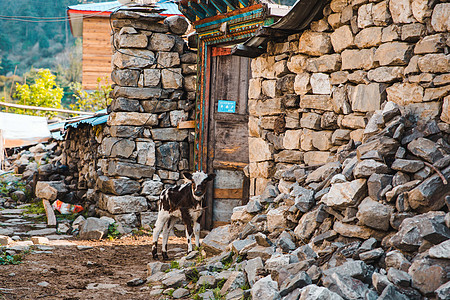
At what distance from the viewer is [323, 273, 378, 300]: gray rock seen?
3.27m

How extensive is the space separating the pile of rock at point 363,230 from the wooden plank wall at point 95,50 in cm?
1527

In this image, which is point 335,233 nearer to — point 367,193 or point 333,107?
point 367,193

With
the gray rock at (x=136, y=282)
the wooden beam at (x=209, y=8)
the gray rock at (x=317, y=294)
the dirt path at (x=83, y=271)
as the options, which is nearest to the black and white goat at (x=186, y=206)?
the dirt path at (x=83, y=271)

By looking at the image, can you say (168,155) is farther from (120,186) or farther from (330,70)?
(330,70)

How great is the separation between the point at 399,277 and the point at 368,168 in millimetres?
1017

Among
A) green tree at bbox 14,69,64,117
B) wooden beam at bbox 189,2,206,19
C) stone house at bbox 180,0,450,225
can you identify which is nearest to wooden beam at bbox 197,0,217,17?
wooden beam at bbox 189,2,206,19

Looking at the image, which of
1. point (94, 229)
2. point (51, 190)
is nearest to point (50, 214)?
point (51, 190)

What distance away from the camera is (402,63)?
171 inches

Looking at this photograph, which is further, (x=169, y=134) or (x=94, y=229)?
(x=169, y=134)

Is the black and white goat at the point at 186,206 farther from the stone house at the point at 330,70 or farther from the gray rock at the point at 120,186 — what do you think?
the gray rock at the point at 120,186

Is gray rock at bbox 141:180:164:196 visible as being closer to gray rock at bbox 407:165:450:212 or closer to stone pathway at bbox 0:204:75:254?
stone pathway at bbox 0:204:75:254

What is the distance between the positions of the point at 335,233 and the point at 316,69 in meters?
2.05

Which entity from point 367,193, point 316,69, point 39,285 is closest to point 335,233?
point 367,193

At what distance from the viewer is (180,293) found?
16.1ft
